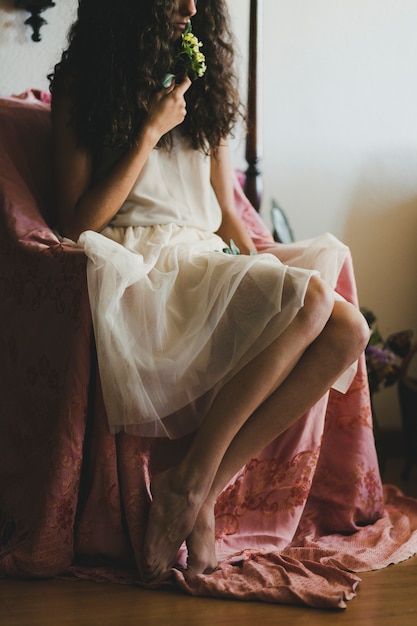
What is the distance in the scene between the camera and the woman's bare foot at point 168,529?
1.57m

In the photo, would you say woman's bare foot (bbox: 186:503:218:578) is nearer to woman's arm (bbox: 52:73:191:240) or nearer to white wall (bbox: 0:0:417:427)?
woman's arm (bbox: 52:73:191:240)

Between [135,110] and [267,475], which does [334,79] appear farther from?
[267,475]

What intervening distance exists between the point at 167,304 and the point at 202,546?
1.53 feet

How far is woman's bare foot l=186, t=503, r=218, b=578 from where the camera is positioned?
158cm

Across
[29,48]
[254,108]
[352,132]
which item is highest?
A: [29,48]

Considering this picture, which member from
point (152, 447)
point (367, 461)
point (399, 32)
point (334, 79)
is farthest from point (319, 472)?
point (399, 32)

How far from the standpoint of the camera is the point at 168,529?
62.0 inches

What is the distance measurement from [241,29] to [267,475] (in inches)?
59.1

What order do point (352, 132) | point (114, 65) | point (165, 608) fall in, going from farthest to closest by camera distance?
point (352, 132), point (114, 65), point (165, 608)

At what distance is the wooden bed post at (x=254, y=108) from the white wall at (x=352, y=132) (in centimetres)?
39

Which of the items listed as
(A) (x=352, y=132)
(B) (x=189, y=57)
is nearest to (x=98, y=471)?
(B) (x=189, y=57)

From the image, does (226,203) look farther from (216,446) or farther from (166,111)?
(216,446)

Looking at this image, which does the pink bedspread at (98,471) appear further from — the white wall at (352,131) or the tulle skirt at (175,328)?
the white wall at (352,131)

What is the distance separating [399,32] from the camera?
279 centimetres
